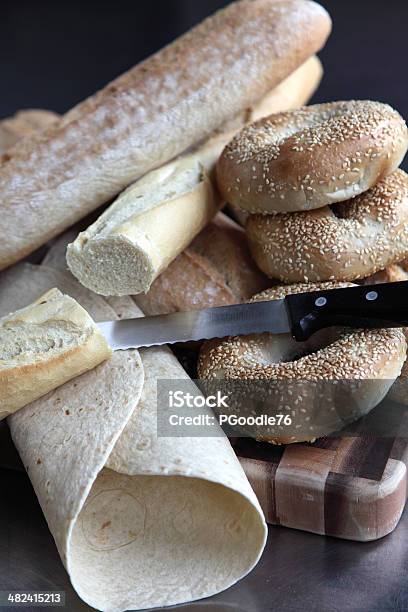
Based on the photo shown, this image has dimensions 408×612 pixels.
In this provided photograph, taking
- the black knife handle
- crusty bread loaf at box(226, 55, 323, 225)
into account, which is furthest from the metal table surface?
crusty bread loaf at box(226, 55, 323, 225)

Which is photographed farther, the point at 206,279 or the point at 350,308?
the point at 206,279

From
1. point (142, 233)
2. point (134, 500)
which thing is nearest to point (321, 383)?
point (134, 500)

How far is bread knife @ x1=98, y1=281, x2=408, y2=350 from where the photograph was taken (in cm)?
154

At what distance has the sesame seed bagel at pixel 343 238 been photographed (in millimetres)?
1728

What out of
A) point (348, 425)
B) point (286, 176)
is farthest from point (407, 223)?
point (348, 425)

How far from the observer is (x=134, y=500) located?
1482 mm

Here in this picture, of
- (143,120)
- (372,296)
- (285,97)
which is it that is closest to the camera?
(372,296)

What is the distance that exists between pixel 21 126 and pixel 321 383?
1.93m

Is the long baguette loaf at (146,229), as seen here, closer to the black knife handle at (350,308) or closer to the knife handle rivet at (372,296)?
the black knife handle at (350,308)

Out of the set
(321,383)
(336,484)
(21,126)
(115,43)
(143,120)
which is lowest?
(115,43)

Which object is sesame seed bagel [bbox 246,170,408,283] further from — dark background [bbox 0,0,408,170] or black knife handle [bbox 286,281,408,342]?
dark background [bbox 0,0,408,170]

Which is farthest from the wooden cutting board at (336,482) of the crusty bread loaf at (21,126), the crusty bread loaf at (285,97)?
the crusty bread loaf at (21,126)

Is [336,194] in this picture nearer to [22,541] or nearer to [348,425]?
[348,425]

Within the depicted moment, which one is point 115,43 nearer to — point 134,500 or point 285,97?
point 285,97
